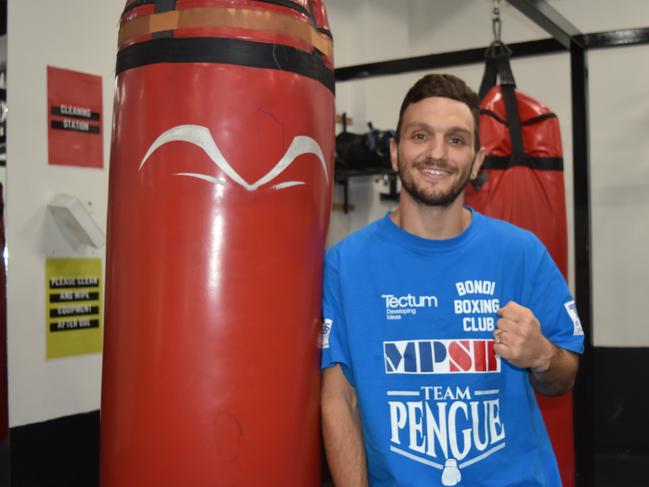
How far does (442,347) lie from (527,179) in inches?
47.2

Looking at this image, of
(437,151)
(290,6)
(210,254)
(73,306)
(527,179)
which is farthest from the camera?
(73,306)

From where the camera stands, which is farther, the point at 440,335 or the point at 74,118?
the point at 74,118

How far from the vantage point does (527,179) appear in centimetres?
248

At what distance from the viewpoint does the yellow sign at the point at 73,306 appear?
8.38 feet

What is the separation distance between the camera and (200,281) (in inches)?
51.2

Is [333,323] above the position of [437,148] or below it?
below

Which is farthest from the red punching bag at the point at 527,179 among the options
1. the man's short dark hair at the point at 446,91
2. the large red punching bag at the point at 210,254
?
the large red punching bag at the point at 210,254

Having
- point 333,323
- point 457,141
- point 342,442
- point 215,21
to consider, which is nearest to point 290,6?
point 215,21

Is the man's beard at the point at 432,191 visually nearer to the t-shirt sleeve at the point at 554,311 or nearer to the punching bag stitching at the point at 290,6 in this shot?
the t-shirt sleeve at the point at 554,311

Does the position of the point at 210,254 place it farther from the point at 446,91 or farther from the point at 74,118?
the point at 74,118

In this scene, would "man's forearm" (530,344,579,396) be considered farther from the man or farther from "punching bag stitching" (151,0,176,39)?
"punching bag stitching" (151,0,176,39)

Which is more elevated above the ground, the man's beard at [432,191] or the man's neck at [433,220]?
the man's beard at [432,191]

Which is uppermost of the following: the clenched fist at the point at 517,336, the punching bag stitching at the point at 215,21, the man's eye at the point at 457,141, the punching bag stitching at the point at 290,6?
the punching bag stitching at the point at 290,6

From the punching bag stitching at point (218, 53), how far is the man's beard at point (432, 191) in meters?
0.32
